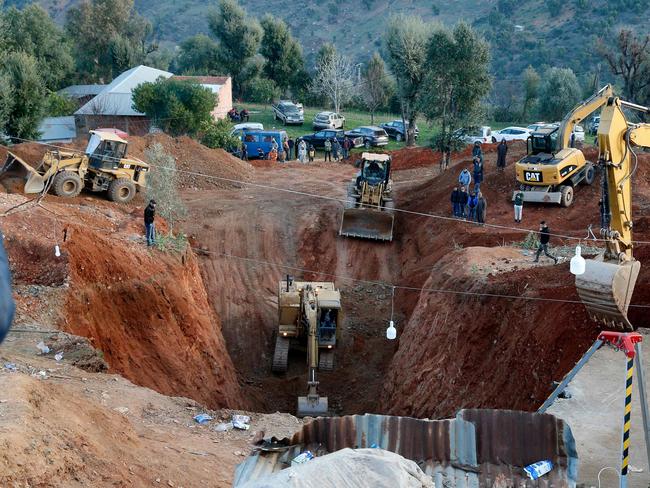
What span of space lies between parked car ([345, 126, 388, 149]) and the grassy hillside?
21.9 meters

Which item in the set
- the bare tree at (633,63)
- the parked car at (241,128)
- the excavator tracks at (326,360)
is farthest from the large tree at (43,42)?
the excavator tracks at (326,360)

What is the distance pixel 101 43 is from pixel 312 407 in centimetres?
5352

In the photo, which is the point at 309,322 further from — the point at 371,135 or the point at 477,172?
the point at 371,135

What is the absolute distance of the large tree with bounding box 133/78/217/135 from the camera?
145 feet

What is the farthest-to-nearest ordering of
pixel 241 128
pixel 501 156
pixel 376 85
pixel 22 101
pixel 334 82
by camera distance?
pixel 376 85, pixel 334 82, pixel 241 128, pixel 22 101, pixel 501 156

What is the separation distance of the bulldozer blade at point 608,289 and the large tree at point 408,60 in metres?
28.3

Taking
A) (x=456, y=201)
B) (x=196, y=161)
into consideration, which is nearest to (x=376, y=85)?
(x=196, y=161)

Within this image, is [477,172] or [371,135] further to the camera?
[371,135]

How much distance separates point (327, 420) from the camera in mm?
9727

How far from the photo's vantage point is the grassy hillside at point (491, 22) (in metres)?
70.6

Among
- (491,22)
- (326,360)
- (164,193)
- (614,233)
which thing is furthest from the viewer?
(491,22)

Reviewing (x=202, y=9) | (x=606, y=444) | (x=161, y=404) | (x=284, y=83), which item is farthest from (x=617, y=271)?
(x=202, y=9)

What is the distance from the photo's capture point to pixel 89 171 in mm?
30219

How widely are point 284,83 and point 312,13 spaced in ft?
113
